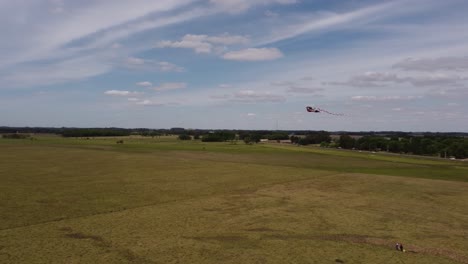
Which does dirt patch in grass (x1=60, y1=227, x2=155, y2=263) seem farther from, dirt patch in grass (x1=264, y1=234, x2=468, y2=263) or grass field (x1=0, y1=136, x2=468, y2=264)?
dirt patch in grass (x1=264, y1=234, x2=468, y2=263)

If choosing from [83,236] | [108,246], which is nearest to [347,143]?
[83,236]

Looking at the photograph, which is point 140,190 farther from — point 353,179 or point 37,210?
point 353,179

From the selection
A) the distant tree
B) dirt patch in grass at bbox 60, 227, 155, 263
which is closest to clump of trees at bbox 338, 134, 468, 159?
the distant tree

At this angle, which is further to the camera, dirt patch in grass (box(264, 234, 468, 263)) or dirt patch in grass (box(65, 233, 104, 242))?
dirt patch in grass (box(65, 233, 104, 242))

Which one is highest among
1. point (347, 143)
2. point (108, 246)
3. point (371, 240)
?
point (347, 143)

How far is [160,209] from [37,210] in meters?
9.65

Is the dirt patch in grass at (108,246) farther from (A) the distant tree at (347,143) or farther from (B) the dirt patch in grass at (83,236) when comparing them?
(A) the distant tree at (347,143)

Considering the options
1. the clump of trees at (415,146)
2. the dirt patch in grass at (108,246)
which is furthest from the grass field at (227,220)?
the clump of trees at (415,146)

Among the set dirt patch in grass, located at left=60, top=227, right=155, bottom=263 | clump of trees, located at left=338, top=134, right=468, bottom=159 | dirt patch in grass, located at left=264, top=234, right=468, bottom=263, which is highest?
clump of trees, located at left=338, top=134, right=468, bottom=159

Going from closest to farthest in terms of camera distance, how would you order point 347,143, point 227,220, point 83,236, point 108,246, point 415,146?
point 108,246 → point 83,236 → point 227,220 → point 415,146 → point 347,143

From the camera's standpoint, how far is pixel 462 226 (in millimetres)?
30547

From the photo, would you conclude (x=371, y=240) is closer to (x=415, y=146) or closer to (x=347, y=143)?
(x=415, y=146)

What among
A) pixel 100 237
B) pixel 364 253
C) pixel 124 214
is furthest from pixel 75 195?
pixel 364 253

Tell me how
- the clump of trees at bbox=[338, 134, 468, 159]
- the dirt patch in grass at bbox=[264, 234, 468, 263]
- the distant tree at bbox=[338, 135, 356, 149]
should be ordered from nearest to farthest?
the dirt patch in grass at bbox=[264, 234, 468, 263] < the clump of trees at bbox=[338, 134, 468, 159] < the distant tree at bbox=[338, 135, 356, 149]
